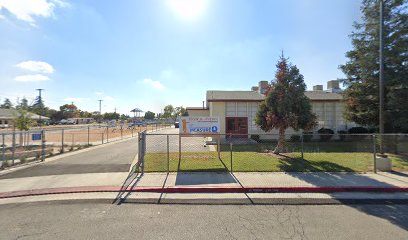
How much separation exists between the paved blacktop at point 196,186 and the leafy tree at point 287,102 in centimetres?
417

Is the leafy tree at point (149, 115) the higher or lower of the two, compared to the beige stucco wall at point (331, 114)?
higher

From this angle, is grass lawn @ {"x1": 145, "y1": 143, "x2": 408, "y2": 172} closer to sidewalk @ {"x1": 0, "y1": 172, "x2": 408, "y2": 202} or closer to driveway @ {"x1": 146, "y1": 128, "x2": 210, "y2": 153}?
sidewalk @ {"x1": 0, "y1": 172, "x2": 408, "y2": 202}

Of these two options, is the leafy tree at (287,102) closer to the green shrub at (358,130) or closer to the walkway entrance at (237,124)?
the walkway entrance at (237,124)

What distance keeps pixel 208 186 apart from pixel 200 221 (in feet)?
8.20

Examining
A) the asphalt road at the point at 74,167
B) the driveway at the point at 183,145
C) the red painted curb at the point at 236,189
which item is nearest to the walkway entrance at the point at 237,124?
the driveway at the point at 183,145

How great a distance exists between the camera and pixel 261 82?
26.1m

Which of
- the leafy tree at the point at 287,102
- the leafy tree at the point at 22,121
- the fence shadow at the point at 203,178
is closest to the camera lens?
the fence shadow at the point at 203,178

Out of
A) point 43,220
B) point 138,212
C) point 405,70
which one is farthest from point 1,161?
point 405,70

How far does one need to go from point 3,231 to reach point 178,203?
147 inches

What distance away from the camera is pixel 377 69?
16047mm

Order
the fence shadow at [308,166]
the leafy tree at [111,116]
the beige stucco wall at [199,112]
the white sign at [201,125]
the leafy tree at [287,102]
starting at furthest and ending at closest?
1. the leafy tree at [111,116]
2. the beige stucco wall at [199,112]
3. the leafy tree at [287,102]
4. the white sign at [201,125]
5. the fence shadow at [308,166]

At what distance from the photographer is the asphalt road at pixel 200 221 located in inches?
182

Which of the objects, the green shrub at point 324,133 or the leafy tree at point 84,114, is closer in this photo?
the green shrub at point 324,133

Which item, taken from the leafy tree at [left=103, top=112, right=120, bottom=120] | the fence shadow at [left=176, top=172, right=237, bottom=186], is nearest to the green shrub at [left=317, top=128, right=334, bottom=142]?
the fence shadow at [left=176, top=172, right=237, bottom=186]
